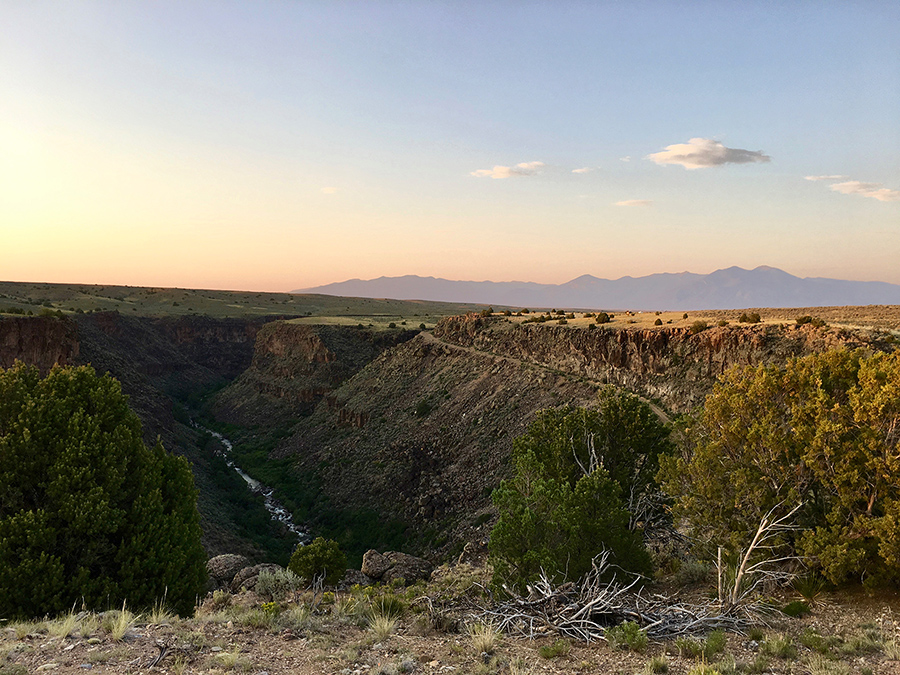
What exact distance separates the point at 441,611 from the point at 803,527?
10545mm

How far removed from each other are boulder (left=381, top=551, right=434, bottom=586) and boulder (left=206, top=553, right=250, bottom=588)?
7382 millimetres

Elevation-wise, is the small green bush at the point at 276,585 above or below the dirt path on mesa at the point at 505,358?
below

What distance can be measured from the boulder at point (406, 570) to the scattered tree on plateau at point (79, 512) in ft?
29.4

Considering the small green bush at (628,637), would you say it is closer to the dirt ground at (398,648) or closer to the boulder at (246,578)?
the dirt ground at (398,648)

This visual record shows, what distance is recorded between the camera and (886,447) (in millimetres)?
13609

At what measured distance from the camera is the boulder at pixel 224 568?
25516 mm

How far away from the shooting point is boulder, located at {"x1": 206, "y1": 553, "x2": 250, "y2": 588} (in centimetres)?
2552

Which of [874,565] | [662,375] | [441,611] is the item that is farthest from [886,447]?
[662,375]

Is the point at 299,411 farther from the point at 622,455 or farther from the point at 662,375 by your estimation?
the point at 622,455

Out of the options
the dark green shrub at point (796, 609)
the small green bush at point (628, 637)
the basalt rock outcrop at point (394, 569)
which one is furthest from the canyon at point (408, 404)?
the small green bush at point (628, 637)

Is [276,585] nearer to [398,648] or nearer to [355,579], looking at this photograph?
[355,579]

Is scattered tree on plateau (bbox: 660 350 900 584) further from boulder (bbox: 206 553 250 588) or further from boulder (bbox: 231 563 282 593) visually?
boulder (bbox: 206 553 250 588)

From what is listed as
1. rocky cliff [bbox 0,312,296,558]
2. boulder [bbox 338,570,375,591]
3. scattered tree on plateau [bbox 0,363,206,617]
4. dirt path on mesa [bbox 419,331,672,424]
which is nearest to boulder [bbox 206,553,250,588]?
boulder [bbox 338,570,375,591]

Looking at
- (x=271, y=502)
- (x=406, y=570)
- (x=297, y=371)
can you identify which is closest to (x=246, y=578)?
(x=406, y=570)
